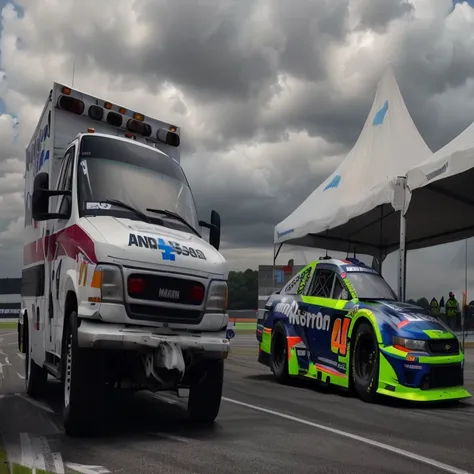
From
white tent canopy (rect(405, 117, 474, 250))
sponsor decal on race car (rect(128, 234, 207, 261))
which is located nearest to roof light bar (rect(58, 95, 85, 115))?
sponsor decal on race car (rect(128, 234, 207, 261))

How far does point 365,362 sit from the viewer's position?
28.3 feet

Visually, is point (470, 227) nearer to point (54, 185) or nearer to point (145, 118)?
point (145, 118)

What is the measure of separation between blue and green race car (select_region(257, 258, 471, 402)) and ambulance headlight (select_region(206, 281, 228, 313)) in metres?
2.98

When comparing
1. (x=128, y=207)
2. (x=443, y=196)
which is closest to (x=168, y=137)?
(x=128, y=207)

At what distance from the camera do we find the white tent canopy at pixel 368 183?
1540cm

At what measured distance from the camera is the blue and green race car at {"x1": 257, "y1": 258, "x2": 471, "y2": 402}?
801 centimetres

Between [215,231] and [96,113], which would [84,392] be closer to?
[215,231]

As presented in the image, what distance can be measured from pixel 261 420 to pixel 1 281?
45.6 metres

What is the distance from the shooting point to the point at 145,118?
841 cm

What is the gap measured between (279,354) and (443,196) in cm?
441

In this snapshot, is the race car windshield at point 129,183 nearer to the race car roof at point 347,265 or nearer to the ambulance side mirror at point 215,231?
the ambulance side mirror at point 215,231

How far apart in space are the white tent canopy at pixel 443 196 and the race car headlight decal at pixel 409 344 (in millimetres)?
3003

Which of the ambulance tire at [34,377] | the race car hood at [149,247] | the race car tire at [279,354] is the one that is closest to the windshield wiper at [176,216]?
the race car hood at [149,247]

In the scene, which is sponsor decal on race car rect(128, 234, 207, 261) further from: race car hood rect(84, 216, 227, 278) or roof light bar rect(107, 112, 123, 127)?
roof light bar rect(107, 112, 123, 127)
